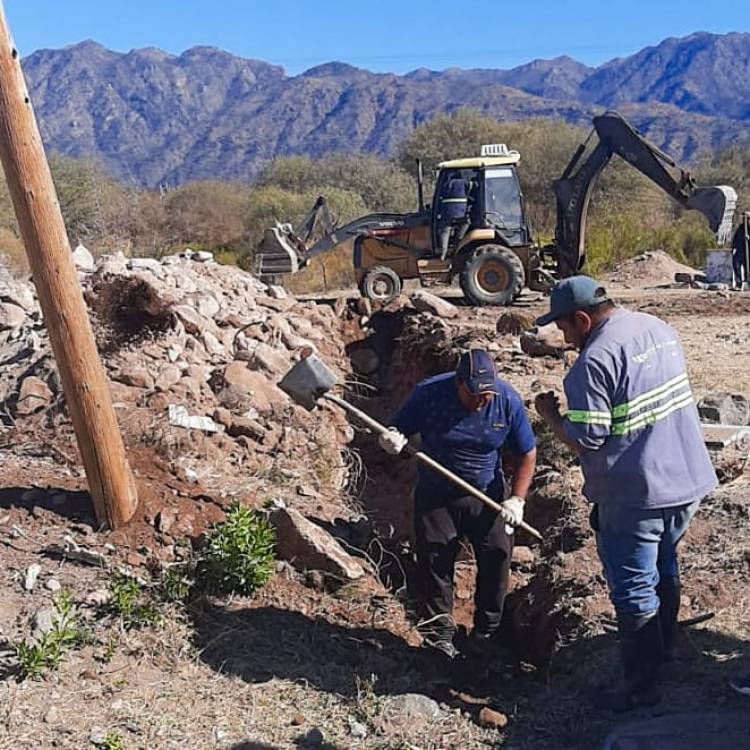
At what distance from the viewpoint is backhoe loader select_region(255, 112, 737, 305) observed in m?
15.3

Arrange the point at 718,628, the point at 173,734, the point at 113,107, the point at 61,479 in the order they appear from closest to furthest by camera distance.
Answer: the point at 173,734 → the point at 718,628 → the point at 61,479 → the point at 113,107

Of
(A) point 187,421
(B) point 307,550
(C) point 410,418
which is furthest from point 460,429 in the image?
(A) point 187,421

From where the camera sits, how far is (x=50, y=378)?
841 cm

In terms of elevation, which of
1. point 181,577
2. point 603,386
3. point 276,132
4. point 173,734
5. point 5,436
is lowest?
point 173,734

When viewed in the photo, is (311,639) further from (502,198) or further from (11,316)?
(502,198)

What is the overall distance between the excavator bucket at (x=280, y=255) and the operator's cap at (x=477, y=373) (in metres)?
12.3

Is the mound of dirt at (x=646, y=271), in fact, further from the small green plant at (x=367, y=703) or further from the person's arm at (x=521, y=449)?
the small green plant at (x=367, y=703)

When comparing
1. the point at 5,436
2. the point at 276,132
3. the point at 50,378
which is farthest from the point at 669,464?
the point at 276,132

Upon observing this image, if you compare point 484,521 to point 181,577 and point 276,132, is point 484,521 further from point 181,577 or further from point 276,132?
point 276,132

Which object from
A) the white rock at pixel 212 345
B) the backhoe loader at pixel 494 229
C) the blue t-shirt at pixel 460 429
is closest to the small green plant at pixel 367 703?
the blue t-shirt at pixel 460 429

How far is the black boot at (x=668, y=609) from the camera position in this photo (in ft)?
15.0

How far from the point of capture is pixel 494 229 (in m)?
15.6

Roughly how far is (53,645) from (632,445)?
2.75 m

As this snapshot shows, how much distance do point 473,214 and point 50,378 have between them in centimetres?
854
